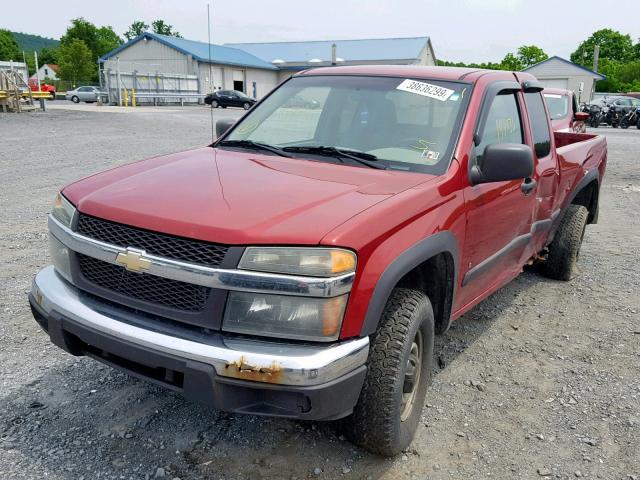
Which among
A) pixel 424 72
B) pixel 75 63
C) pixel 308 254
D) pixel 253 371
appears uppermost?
pixel 75 63

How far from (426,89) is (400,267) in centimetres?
153

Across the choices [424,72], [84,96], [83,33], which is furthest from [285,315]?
[83,33]

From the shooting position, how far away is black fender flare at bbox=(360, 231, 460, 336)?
2387 mm

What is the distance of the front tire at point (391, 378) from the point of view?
99.8 inches

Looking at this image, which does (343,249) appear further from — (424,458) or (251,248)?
(424,458)

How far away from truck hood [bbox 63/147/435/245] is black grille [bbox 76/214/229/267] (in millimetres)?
33

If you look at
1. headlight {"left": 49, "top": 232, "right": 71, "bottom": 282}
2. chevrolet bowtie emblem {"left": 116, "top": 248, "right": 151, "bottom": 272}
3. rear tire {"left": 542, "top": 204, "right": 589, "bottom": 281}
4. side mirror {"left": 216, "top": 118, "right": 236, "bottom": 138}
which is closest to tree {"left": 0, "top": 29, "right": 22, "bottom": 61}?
side mirror {"left": 216, "top": 118, "right": 236, "bottom": 138}

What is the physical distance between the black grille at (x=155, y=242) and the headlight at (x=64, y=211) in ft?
0.45

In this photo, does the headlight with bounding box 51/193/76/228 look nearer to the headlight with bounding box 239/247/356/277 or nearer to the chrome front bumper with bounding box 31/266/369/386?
the chrome front bumper with bounding box 31/266/369/386

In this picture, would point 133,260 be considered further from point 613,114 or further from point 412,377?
point 613,114

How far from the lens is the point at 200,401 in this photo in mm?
2301

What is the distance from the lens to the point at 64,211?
2.90 meters

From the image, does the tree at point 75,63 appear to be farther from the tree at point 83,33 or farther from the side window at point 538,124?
the side window at point 538,124

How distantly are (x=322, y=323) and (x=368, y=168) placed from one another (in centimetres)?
117
